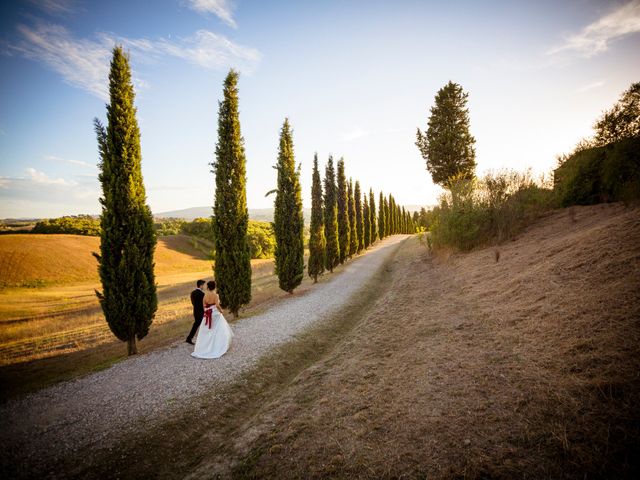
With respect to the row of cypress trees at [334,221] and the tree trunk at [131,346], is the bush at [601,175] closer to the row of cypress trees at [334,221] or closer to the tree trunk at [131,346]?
the row of cypress trees at [334,221]

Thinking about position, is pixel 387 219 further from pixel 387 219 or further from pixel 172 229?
pixel 172 229

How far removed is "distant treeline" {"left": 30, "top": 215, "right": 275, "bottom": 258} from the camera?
111 feet

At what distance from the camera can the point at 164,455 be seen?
3.96 metres

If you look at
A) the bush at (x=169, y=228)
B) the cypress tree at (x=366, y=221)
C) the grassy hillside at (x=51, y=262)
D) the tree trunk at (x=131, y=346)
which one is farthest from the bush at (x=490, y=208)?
the bush at (x=169, y=228)

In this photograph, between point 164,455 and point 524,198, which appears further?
point 524,198

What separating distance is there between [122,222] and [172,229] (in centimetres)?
4546

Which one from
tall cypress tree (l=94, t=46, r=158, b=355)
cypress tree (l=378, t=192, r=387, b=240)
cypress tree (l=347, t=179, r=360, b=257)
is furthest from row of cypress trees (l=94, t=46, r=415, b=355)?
cypress tree (l=378, t=192, r=387, b=240)

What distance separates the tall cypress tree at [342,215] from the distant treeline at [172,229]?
25.6ft

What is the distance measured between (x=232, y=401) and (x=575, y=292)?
303 inches

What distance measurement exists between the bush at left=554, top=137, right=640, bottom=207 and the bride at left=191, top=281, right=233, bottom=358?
14765 millimetres

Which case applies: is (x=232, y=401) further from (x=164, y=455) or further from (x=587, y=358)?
(x=587, y=358)

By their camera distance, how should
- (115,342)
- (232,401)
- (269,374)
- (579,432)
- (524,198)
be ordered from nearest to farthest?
(579,432)
(232,401)
(269,374)
(115,342)
(524,198)

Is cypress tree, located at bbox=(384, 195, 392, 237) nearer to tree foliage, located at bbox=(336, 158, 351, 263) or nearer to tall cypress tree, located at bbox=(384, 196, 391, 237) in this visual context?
tall cypress tree, located at bbox=(384, 196, 391, 237)

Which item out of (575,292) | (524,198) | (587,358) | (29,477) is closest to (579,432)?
(587,358)
